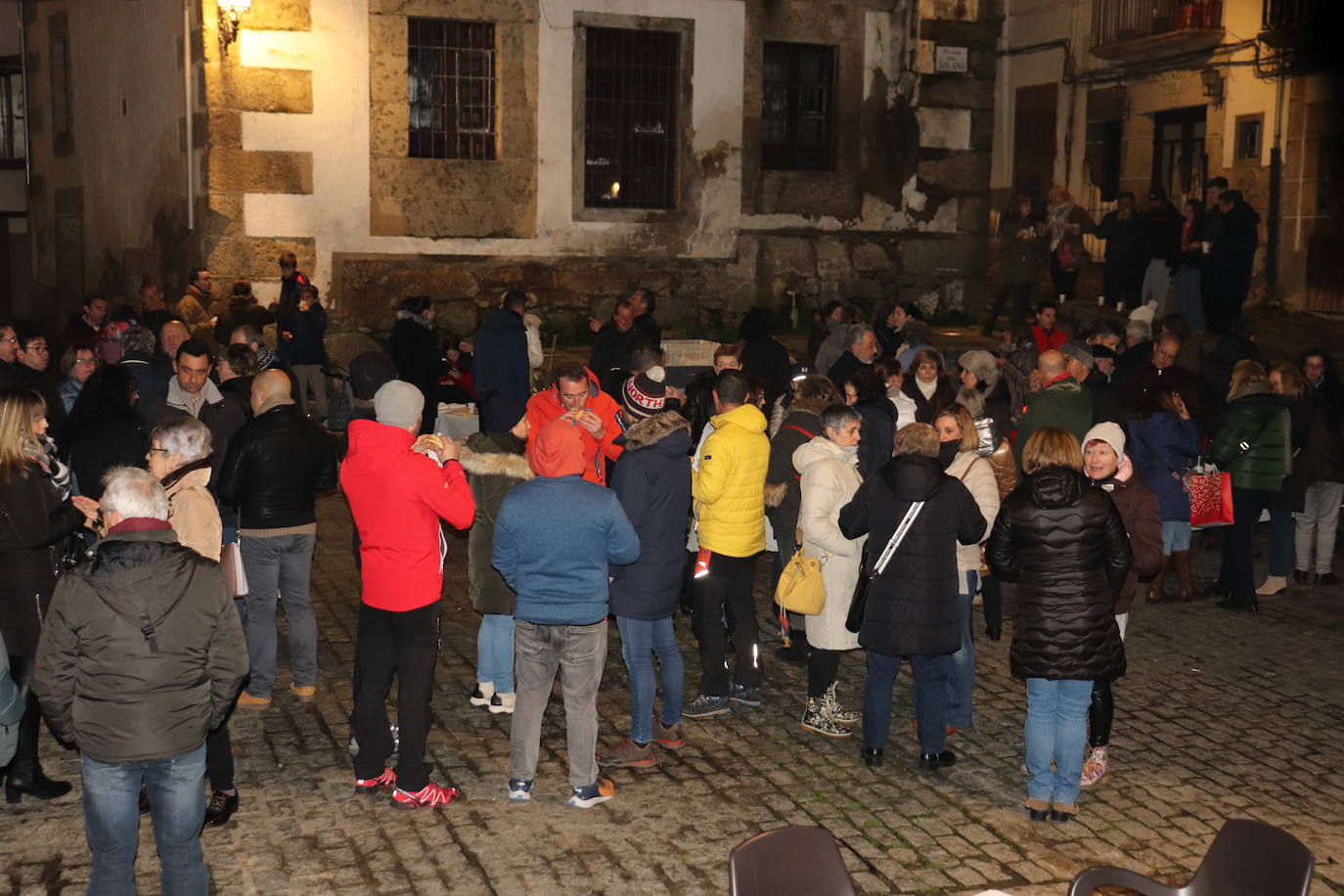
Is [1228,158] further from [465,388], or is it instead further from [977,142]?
[465,388]

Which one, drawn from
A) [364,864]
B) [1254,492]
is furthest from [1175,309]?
[364,864]

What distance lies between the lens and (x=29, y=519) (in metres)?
5.89

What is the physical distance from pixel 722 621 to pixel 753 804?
1336 millimetres

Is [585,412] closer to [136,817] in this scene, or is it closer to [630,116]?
[136,817]

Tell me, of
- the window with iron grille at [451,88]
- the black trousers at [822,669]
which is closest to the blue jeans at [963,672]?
the black trousers at [822,669]

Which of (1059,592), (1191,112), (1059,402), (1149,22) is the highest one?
(1149,22)

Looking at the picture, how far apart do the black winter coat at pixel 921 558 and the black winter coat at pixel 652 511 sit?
96 centimetres

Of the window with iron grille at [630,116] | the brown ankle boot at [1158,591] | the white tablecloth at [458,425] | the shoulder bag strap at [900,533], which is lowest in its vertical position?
the brown ankle boot at [1158,591]

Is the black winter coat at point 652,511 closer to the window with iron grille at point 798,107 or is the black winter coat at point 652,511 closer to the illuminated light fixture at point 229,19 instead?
the illuminated light fixture at point 229,19

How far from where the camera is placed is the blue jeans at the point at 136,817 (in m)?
4.63

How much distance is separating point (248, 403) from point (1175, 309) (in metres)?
12.6

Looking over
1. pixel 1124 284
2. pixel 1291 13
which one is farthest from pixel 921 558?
pixel 1291 13

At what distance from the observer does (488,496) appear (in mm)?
7062

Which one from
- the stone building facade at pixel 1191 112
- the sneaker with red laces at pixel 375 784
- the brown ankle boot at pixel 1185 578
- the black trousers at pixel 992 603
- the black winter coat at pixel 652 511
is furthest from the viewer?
the stone building facade at pixel 1191 112
